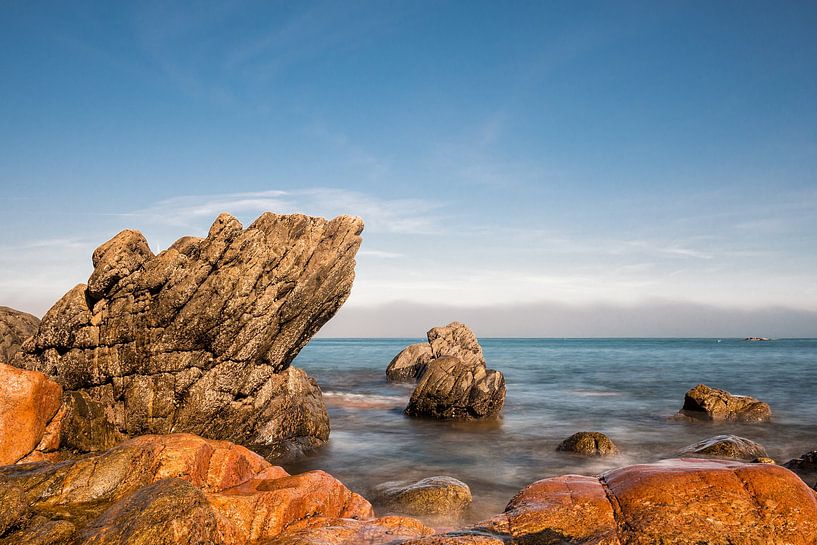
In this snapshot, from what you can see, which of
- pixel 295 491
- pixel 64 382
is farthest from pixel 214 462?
pixel 64 382

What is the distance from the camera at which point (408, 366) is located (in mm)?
55594

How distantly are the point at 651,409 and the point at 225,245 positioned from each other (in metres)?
31.3

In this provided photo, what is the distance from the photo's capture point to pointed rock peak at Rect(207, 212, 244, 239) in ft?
60.2

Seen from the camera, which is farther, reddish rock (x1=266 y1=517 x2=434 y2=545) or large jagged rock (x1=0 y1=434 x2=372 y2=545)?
reddish rock (x1=266 y1=517 x2=434 y2=545)

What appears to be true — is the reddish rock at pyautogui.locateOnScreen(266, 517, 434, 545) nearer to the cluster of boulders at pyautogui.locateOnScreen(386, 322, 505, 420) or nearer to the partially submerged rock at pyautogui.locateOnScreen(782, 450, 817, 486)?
the partially submerged rock at pyautogui.locateOnScreen(782, 450, 817, 486)

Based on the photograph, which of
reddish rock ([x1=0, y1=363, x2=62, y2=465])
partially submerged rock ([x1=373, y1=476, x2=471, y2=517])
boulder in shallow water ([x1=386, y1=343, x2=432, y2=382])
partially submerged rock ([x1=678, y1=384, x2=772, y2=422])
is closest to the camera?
reddish rock ([x1=0, y1=363, x2=62, y2=465])

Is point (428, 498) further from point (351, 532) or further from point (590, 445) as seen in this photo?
point (590, 445)

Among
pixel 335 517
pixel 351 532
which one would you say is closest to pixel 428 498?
pixel 335 517

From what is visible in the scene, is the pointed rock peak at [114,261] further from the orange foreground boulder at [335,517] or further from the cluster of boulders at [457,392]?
the cluster of boulders at [457,392]

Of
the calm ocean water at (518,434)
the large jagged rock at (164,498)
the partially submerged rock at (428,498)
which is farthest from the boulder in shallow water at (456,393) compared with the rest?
the large jagged rock at (164,498)

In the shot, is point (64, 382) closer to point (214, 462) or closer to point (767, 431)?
point (214, 462)

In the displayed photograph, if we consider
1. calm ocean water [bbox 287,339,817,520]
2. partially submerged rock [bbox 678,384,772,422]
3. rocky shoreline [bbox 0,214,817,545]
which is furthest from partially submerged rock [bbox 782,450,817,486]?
partially submerged rock [bbox 678,384,772,422]

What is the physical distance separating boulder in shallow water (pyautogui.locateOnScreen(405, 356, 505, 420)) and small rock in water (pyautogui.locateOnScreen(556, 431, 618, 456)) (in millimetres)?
7672

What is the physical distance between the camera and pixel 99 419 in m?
15.7
